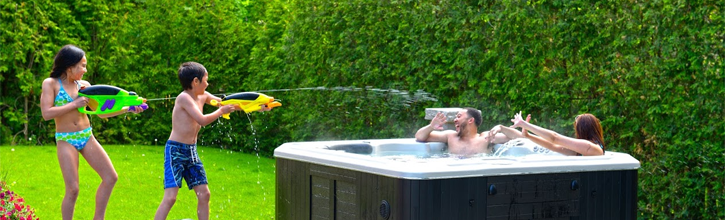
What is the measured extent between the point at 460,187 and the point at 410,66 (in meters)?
2.96

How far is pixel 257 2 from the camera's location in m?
9.52

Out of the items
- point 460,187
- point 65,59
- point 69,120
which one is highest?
point 65,59

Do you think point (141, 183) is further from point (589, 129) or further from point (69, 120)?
point (589, 129)

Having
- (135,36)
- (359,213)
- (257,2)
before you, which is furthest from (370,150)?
(135,36)

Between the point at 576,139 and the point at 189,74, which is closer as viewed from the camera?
the point at 189,74

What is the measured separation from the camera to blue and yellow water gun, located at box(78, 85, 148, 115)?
4.29 m

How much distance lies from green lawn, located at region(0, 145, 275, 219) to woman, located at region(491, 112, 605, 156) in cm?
218

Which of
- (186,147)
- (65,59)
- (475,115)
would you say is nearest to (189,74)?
(186,147)

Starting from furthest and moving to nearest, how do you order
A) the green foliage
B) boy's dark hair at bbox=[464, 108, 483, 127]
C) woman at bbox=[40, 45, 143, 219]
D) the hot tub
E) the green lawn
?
1. the green lawn
2. boy's dark hair at bbox=[464, 108, 483, 127]
3. the green foliage
4. woman at bbox=[40, 45, 143, 219]
5. the hot tub

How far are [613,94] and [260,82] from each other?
448 centimetres

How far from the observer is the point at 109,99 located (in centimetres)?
432

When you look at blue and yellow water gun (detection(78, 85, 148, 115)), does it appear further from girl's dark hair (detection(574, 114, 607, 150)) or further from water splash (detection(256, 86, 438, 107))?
girl's dark hair (detection(574, 114, 607, 150))

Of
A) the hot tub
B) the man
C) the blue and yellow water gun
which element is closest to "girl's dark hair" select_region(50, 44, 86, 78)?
the blue and yellow water gun

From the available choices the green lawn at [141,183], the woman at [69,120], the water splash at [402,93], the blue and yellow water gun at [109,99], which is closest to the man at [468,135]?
the water splash at [402,93]
